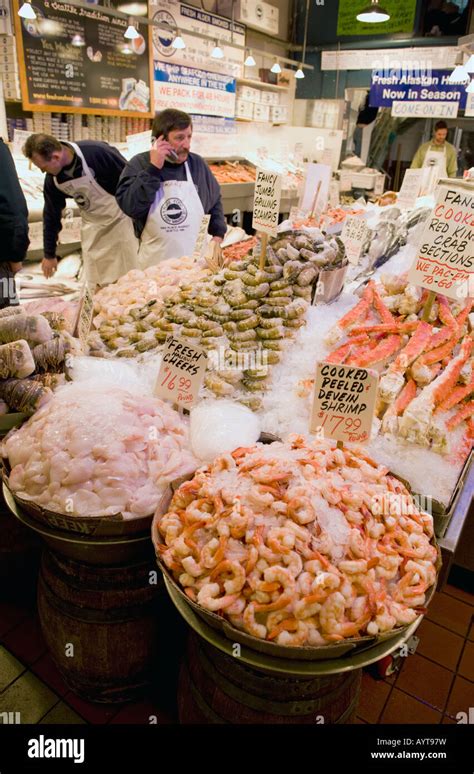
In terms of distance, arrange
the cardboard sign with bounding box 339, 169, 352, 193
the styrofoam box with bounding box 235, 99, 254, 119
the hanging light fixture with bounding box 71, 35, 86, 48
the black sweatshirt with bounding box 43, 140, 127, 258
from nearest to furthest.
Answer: the black sweatshirt with bounding box 43, 140, 127, 258 → the hanging light fixture with bounding box 71, 35, 86, 48 → the cardboard sign with bounding box 339, 169, 352, 193 → the styrofoam box with bounding box 235, 99, 254, 119

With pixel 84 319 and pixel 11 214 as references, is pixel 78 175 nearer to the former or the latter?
pixel 11 214

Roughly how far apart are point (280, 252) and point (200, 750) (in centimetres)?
224

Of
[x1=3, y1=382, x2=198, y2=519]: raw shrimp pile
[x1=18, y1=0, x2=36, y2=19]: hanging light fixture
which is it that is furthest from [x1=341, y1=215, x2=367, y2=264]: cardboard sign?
[x1=18, y1=0, x2=36, y2=19]: hanging light fixture

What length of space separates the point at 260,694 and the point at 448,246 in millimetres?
1847

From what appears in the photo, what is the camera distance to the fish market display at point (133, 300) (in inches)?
104

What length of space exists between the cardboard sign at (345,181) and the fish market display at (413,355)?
6843 mm

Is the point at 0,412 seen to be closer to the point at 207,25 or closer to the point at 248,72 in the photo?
the point at 207,25

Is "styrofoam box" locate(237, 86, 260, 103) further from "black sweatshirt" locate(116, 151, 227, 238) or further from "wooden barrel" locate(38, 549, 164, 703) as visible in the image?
"wooden barrel" locate(38, 549, 164, 703)

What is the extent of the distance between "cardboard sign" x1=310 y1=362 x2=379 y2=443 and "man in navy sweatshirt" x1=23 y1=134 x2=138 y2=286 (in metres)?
3.59

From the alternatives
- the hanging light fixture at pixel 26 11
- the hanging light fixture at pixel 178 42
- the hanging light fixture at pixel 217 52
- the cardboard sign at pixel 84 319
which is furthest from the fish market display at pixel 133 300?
the hanging light fixture at pixel 217 52

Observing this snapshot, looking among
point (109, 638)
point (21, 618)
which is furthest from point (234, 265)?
point (21, 618)

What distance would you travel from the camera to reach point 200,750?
66.7 inches

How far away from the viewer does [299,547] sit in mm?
1376

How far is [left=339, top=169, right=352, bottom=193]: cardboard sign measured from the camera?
29.6 ft
